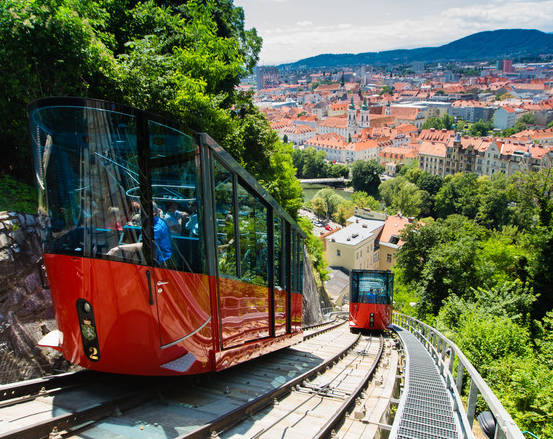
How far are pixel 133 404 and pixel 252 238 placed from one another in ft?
9.09

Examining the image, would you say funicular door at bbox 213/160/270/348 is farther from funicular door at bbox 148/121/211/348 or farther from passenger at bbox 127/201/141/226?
passenger at bbox 127/201/141/226

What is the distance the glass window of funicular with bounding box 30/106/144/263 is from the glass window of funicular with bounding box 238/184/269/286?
181cm

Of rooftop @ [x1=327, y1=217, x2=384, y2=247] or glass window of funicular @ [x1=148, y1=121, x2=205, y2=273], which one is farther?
rooftop @ [x1=327, y1=217, x2=384, y2=247]

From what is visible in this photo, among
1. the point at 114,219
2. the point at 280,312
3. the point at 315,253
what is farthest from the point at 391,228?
the point at 114,219

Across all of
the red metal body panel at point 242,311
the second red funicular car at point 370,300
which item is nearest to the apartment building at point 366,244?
the second red funicular car at point 370,300

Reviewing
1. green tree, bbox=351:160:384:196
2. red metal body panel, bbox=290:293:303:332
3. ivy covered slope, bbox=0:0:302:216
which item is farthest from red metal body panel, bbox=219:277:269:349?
green tree, bbox=351:160:384:196

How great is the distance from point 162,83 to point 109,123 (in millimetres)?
9152

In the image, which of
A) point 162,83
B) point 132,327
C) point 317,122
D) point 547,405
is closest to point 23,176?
point 162,83

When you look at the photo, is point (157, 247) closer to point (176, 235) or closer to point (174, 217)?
point (176, 235)

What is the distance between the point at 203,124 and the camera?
47.9 ft

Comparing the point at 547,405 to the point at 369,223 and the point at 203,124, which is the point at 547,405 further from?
the point at 369,223

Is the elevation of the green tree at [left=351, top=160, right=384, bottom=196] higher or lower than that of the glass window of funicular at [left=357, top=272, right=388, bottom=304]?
lower

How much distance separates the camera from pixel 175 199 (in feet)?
15.5

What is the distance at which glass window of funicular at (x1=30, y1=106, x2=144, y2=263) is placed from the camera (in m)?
4.26
